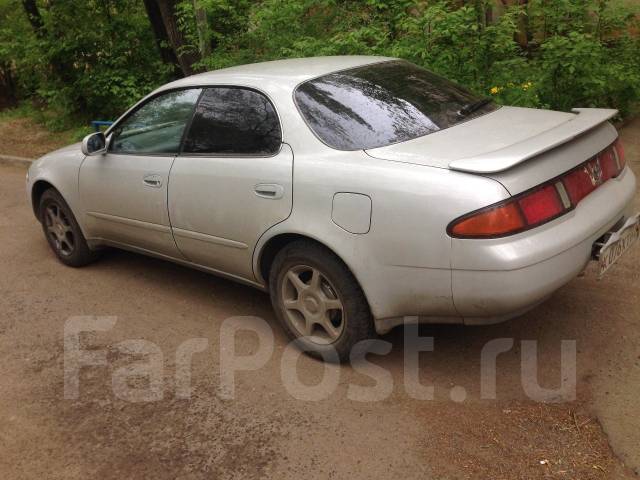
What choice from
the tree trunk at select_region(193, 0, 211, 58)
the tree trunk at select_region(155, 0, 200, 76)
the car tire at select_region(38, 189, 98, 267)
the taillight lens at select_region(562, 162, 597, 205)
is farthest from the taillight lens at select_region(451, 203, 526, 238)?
the tree trunk at select_region(155, 0, 200, 76)

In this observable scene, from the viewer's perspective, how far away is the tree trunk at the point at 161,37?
34.0 ft

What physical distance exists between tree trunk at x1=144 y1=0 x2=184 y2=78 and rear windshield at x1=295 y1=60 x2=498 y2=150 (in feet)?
22.5

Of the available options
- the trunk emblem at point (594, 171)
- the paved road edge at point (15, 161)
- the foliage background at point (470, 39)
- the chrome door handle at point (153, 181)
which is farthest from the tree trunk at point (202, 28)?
the trunk emblem at point (594, 171)

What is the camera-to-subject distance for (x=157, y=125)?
15.5ft

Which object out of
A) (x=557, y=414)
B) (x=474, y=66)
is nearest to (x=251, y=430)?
(x=557, y=414)

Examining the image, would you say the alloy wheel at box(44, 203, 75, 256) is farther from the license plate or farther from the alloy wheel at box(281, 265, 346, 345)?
the license plate

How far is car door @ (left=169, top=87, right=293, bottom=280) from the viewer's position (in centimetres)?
384

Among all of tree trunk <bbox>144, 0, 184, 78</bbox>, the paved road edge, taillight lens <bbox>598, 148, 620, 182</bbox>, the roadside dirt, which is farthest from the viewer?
the roadside dirt

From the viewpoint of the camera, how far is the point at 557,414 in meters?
Result: 3.26

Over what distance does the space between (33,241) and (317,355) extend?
3.69 metres

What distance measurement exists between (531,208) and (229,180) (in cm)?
176

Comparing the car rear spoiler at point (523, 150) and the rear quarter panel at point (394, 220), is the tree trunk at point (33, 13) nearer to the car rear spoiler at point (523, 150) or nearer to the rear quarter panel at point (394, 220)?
the rear quarter panel at point (394, 220)

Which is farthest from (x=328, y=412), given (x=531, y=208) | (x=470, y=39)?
(x=470, y=39)

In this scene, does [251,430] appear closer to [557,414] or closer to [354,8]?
[557,414]
